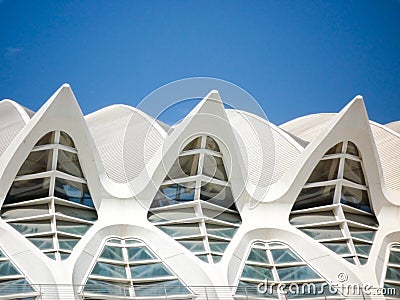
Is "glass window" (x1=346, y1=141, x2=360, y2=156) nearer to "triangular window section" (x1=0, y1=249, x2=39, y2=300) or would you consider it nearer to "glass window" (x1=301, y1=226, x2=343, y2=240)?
"glass window" (x1=301, y1=226, x2=343, y2=240)

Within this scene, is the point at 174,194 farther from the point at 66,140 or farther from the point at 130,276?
the point at 66,140

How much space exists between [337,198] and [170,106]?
Result: 900 centimetres

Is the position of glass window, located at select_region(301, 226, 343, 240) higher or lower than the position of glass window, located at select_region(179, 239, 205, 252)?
higher

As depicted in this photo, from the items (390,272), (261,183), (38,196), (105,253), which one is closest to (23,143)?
(38,196)

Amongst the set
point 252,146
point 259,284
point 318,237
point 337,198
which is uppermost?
point 252,146

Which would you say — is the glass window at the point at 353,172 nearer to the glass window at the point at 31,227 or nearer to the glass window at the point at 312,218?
the glass window at the point at 312,218

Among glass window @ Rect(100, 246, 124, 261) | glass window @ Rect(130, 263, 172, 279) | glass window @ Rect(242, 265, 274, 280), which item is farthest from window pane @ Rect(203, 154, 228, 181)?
glass window @ Rect(100, 246, 124, 261)

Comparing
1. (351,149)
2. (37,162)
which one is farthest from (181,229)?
(351,149)

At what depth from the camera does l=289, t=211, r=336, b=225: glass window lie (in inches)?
999

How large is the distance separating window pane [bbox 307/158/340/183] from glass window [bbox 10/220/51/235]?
10.7 m

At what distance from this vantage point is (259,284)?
22797mm

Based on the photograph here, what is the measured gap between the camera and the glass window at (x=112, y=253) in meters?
22.5

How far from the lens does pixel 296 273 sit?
2345 centimetres

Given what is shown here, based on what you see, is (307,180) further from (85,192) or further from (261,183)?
(85,192)
